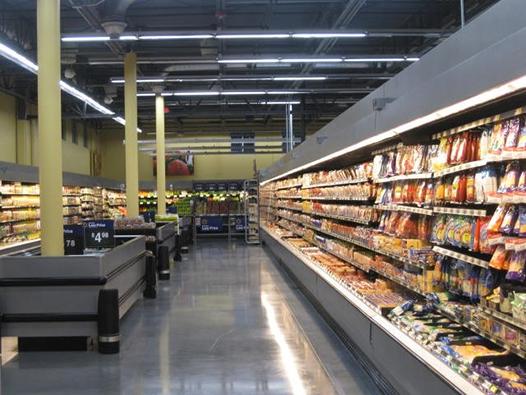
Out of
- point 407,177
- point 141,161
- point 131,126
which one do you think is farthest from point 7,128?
point 407,177

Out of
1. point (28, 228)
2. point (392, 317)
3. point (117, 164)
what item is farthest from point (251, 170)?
point (392, 317)

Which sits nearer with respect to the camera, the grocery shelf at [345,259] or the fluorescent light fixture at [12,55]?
the grocery shelf at [345,259]

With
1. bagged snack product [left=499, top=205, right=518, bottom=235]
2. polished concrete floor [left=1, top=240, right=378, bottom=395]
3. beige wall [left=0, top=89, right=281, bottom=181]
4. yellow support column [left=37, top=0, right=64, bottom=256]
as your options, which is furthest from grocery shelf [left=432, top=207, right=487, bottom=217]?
beige wall [left=0, top=89, right=281, bottom=181]

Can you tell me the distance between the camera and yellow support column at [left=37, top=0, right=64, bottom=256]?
6395 mm

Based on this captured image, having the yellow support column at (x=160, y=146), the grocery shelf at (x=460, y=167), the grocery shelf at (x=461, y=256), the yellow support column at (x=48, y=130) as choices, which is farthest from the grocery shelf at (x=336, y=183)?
the yellow support column at (x=160, y=146)

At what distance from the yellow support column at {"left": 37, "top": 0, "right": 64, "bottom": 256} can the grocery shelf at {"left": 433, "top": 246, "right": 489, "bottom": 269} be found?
450 cm

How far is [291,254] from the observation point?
33.0 feet

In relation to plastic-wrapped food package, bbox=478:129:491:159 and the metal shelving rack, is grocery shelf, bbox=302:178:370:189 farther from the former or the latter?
the metal shelving rack

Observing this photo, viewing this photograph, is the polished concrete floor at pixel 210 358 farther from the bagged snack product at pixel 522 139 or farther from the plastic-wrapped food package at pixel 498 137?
the bagged snack product at pixel 522 139

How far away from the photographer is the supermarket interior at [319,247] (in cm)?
299

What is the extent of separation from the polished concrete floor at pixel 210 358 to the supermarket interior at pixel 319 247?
30mm

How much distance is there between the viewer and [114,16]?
942 cm

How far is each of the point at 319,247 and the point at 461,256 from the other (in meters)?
6.02

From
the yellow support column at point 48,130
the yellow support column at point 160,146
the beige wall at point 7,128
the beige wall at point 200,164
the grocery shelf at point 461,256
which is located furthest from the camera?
the beige wall at point 200,164
